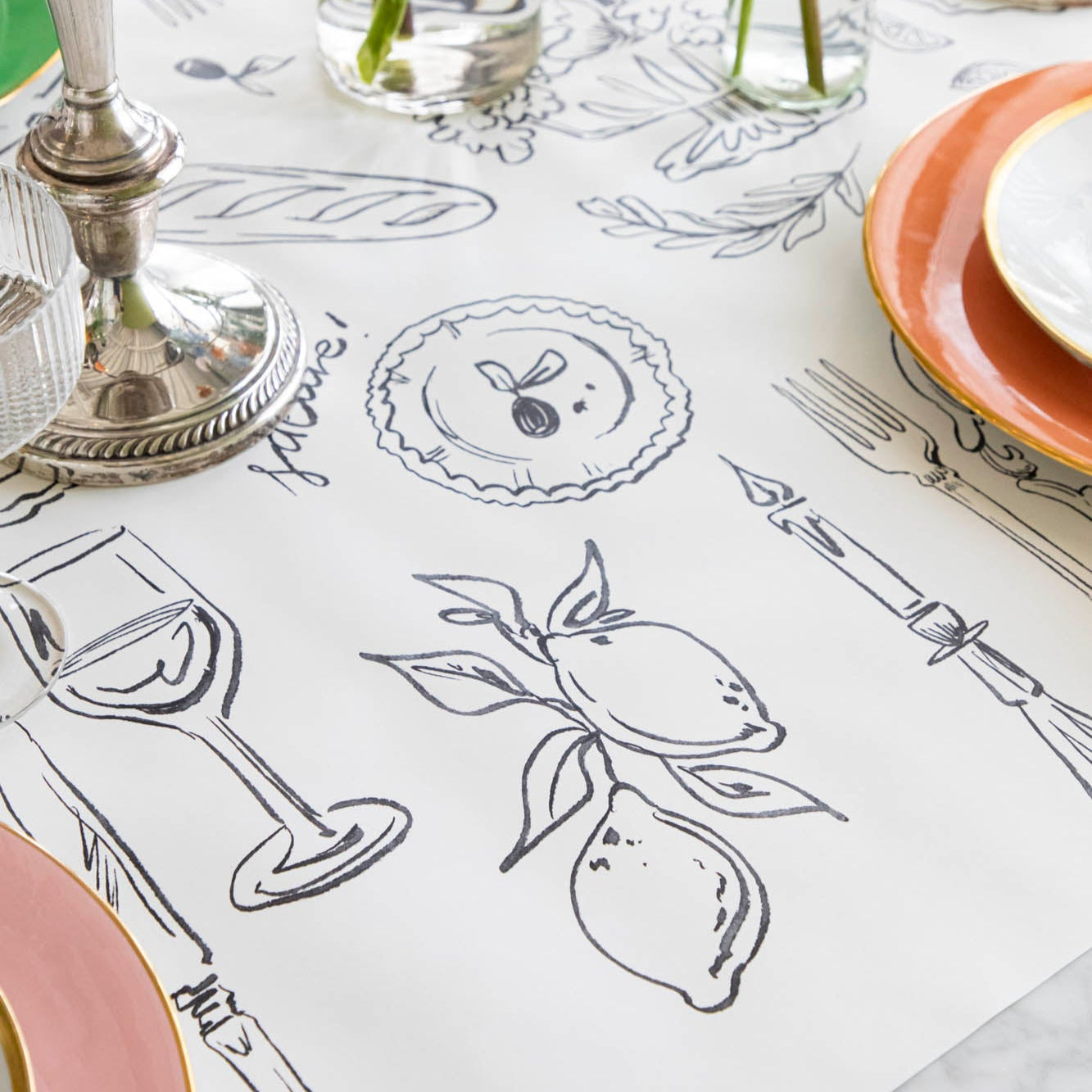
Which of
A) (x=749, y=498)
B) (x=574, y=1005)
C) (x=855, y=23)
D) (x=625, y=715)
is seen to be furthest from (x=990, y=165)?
(x=574, y=1005)

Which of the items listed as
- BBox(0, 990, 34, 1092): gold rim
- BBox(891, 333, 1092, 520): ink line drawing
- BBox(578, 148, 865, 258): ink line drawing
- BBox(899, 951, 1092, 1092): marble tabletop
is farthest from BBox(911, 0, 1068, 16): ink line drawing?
BBox(0, 990, 34, 1092): gold rim

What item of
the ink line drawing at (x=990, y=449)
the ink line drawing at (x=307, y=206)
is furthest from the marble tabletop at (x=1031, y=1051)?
the ink line drawing at (x=307, y=206)

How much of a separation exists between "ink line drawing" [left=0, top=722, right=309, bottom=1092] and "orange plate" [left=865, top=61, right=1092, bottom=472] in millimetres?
376

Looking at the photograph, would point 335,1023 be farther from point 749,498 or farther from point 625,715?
point 749,498

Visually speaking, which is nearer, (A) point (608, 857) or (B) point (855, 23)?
(A) point (608, 857)

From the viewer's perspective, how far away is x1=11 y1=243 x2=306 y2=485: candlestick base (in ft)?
1.68

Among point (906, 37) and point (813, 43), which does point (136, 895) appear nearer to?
point (813, 43)

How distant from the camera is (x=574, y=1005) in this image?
1.20ft

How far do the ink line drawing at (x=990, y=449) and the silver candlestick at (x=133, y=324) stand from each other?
31 cm

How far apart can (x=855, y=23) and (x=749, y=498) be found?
0.38 meters

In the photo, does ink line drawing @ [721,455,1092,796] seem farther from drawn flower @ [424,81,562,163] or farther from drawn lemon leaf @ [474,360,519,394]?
drawn flower @ [424,81,562,163]

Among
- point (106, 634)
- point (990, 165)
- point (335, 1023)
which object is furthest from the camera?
point (990, 165)

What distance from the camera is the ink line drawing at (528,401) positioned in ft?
1.75

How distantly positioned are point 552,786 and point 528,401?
211 mm
